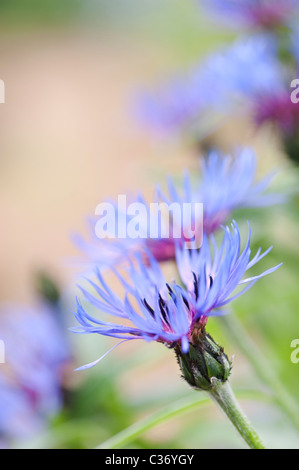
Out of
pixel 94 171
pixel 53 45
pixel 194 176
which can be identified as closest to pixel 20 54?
pixel 53 45

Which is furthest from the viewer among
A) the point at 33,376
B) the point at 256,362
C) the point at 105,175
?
the point at 105,175

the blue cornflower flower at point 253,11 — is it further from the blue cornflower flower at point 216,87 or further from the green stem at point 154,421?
the green stem at point 154,421

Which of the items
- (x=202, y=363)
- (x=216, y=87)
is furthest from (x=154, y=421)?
(x=216, y=87)

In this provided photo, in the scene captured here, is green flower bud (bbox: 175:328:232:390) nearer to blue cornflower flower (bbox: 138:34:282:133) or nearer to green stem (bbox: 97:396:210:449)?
green stem (bbox: 97:396:210:449)

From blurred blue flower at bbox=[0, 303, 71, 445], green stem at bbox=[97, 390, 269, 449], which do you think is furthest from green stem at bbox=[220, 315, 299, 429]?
blurred blue flower at bbox=[0, 303, 71, 445]

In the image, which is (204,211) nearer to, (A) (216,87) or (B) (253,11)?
(A) (216,87)

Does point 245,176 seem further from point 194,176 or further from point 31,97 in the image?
point 31,97
